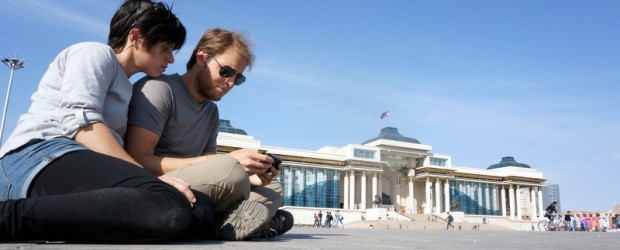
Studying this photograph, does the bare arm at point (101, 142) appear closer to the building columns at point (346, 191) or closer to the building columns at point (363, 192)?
the building columns at point (346, 191)

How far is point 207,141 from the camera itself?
2.92m

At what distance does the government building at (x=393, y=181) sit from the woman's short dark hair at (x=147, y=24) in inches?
1185

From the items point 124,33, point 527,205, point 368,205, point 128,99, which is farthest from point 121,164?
point 527,205

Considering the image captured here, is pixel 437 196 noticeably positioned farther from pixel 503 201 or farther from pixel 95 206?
pixel 95 206

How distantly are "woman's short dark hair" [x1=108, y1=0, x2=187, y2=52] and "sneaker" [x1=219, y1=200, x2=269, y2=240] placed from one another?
83 cm

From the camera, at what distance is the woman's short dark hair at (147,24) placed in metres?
2.13

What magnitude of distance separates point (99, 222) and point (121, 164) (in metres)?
0.25

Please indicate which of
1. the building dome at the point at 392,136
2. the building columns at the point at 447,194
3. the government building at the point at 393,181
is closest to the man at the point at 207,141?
the government building at the point at 393,181

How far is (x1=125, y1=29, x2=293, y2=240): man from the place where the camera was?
6.96ft

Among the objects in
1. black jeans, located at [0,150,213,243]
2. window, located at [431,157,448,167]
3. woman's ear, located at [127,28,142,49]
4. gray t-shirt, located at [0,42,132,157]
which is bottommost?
black jeans, located at [0,150,213,243]

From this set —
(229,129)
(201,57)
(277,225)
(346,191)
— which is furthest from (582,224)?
(201,57)

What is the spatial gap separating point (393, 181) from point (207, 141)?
41.7 metres

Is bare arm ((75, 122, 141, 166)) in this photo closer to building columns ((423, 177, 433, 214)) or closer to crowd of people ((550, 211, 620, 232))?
crowd of people ((550, 211, 620, 232))

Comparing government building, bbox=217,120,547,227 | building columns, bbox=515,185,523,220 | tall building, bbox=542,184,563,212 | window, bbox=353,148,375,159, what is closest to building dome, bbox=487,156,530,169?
government building, bbox=217,120,547,227
